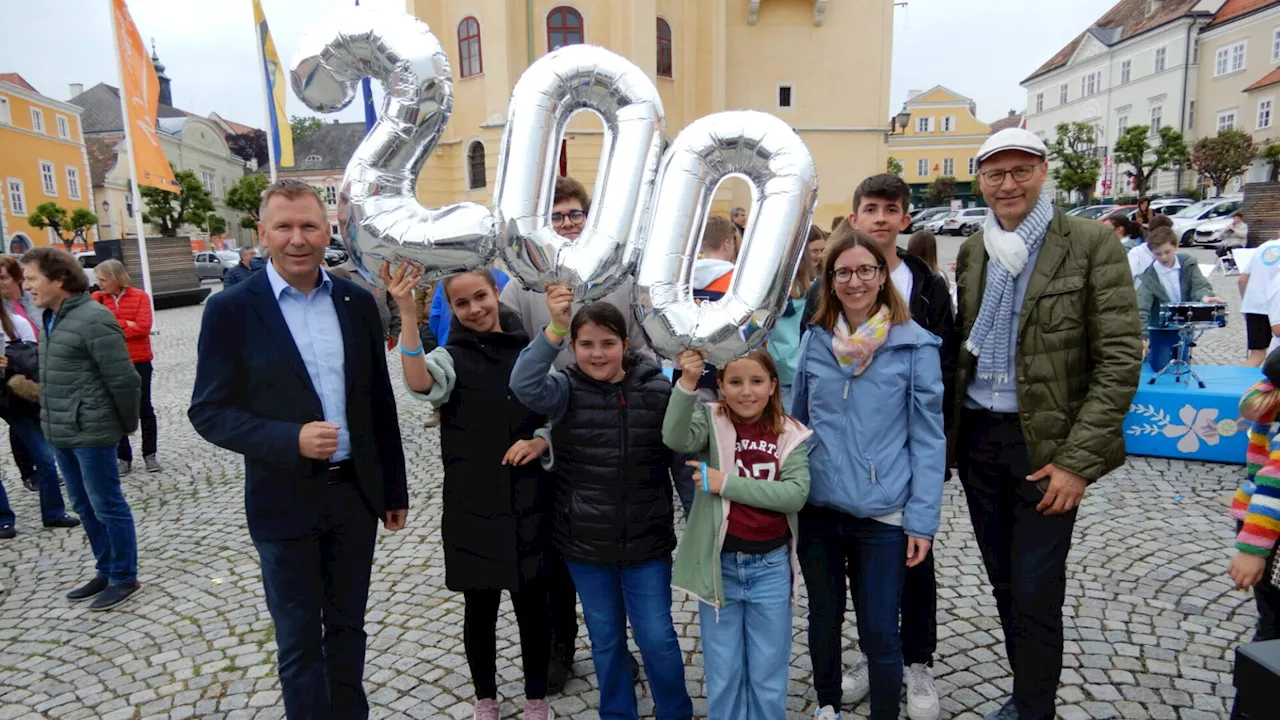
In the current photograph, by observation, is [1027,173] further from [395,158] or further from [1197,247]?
[1197,247]

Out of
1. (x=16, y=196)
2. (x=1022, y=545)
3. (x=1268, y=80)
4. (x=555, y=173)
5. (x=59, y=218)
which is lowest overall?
(x=1022, y=545)

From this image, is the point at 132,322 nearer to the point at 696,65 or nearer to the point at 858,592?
the point at 858,592

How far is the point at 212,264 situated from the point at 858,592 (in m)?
33.3

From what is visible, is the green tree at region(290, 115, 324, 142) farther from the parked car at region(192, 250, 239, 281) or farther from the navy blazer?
the navy blazer

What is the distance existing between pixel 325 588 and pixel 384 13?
192 centimetres

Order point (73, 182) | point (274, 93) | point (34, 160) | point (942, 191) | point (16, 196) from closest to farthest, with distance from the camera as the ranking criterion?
point (274, 93) < point (16, 196) < point (34, 160) < point (73, 182) < point (942, 191)

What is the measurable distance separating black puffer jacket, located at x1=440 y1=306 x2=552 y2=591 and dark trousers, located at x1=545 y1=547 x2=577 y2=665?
0.44m

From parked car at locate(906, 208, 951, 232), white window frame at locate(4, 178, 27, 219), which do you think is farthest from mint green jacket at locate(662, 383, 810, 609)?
white window frame at locate(4, 178, 27, 219)

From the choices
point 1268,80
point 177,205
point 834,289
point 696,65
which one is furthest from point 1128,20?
point 834,289

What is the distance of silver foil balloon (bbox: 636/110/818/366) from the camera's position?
216 cm

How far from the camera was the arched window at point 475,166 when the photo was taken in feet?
78.5

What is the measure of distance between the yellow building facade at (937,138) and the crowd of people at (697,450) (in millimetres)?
61265

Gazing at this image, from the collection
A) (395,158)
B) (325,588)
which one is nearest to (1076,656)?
(325,588)

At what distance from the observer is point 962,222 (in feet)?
110
